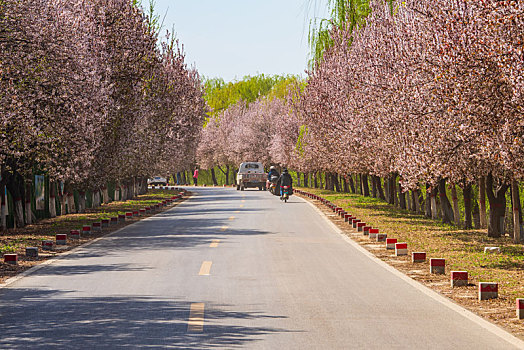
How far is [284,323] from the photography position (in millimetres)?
9047

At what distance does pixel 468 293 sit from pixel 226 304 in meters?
3.81

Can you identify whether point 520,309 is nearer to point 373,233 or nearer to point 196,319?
point 196,319

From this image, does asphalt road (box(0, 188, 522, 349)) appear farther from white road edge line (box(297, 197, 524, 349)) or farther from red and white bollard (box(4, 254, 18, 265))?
red and white bollard (box(4, 254, 18, 265))

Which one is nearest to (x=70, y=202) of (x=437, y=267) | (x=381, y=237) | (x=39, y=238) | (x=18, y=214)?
(x=18, y=214)

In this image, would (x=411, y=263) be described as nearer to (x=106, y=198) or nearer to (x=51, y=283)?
(x=51, y=283)

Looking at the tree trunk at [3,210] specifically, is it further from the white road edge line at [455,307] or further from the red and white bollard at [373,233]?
the white road edge line at [455,307]

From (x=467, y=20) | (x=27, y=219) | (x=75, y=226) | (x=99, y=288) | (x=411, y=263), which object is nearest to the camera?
(x=99, y=288)

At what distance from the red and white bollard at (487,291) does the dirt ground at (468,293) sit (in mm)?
86

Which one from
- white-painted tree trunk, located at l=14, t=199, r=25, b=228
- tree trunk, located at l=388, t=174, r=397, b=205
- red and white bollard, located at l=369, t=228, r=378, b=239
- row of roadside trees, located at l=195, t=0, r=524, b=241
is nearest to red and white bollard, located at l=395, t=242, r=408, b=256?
row of roadside trees, located at l=195, t=0, r=524, b=241

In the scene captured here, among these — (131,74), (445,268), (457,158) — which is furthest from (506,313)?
(131,74)

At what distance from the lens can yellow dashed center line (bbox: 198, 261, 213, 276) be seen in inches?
539

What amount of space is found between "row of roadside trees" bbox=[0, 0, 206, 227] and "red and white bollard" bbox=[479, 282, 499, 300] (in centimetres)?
1251

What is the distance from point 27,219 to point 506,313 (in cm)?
2077

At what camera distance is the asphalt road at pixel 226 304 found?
8133mm
